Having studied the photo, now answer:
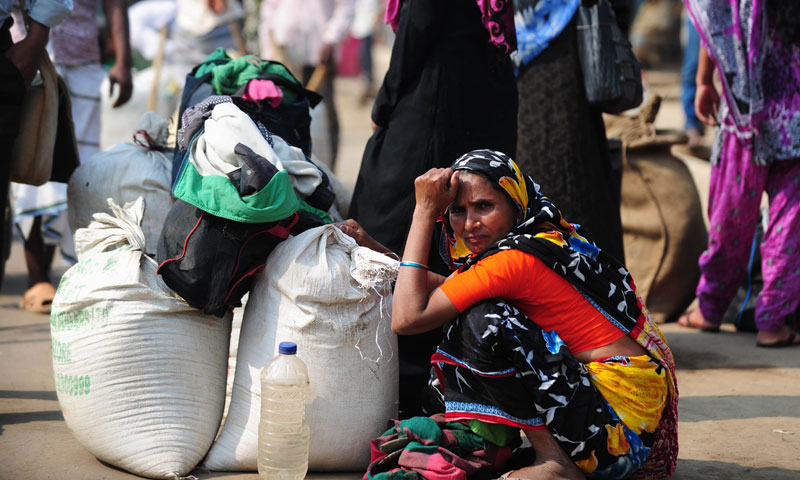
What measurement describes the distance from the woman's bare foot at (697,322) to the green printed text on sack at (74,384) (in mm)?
3208

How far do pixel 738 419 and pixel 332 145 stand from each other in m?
4.87

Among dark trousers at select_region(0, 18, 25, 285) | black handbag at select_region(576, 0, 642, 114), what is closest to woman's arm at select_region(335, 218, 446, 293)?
dark trousers at select_region(0, 18, 25, 285)

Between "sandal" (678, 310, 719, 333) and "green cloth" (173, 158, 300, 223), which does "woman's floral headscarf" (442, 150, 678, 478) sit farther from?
"sandal" (678, 310, 719, 333)

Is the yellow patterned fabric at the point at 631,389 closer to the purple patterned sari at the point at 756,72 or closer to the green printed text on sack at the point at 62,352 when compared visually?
the green printed text on sack at the point at 62,352

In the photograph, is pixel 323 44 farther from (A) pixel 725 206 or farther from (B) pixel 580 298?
(B) pixel 580 298

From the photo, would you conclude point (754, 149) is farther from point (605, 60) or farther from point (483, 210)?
point (483, 210)

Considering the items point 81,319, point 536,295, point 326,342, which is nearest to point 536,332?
point 536,295

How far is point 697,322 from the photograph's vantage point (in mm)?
5004

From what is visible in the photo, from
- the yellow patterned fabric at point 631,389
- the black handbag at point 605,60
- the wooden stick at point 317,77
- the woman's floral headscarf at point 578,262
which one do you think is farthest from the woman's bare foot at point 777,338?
the wooden stick at point 317,77

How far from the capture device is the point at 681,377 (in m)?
4.19

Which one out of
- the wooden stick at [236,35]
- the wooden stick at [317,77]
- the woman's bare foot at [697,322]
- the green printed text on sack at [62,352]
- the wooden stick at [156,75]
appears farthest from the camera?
the wooden stick at [317,77]

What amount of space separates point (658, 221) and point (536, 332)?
98.2 inches

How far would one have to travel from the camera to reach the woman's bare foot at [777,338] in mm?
4668

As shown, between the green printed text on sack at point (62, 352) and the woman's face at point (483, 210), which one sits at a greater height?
the woman's face at point (483, 210)
